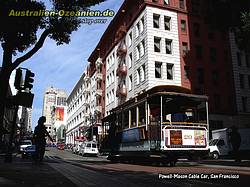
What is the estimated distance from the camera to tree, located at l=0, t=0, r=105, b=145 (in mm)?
11305

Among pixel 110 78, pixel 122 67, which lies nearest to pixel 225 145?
pixel 122 67

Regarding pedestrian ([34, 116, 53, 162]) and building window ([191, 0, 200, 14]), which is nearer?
pedestrian ([34, 116, 53, 162])

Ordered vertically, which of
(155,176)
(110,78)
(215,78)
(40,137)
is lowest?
(155,176)

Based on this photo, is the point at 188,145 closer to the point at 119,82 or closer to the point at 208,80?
the point at 208,80

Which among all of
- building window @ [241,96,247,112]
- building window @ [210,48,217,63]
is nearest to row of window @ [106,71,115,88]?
building window @ [210,48,217,63]

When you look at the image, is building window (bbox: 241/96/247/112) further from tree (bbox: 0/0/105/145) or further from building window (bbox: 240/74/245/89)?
tree (bbox: 0/0/105/145)

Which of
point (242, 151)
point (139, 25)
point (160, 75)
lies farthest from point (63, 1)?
point (139, 25)

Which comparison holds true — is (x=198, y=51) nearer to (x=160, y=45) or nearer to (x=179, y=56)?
(x=179, y=56)

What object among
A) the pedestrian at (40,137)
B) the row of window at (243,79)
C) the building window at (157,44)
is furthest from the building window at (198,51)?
the pedestrian at (40,137)

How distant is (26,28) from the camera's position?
42.5 feet

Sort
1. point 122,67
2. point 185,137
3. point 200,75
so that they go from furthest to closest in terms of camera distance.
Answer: point 122,67 < point 200,75 < point 185,137

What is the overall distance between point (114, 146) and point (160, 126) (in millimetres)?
6483

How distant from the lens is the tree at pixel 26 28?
1130 cm

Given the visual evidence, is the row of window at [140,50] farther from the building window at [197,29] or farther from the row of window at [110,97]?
the row of window at [110,97]
